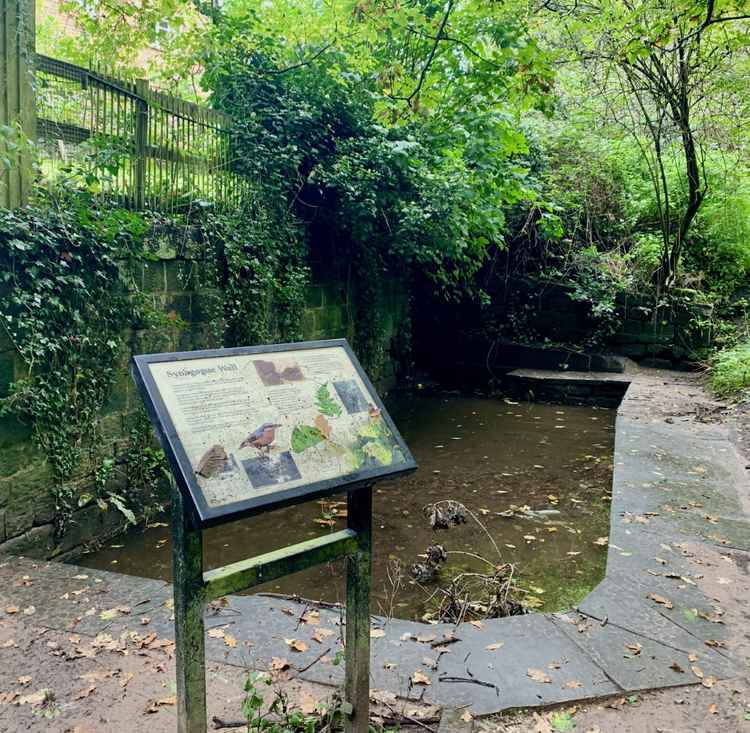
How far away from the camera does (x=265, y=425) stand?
6.34 feet

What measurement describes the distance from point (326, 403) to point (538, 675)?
134 centimetres

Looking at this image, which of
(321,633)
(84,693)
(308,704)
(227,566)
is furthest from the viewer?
(321,633)

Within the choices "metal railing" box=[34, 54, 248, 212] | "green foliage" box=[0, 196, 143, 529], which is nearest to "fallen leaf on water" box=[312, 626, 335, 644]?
"green foliage" box=[0, 196, 143, 529]

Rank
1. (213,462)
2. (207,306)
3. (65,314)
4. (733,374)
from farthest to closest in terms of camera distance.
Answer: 1. (733,374)
2. (207,306)
3. (65,314)
4. (213,462)

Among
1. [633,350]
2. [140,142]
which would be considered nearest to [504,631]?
[140,142]

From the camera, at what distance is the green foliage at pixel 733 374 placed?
25.1ft

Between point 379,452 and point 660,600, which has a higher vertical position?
point 379,452

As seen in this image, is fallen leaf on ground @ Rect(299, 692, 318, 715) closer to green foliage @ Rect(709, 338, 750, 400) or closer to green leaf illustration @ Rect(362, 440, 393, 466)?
green leaf illustration @ Rect(362, 440, 393, 466)

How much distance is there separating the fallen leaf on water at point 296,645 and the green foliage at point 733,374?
21.1ft

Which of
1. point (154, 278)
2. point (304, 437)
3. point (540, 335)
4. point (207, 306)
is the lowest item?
point (304, 437)

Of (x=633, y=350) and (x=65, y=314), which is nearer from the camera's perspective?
(x=65, y=314)

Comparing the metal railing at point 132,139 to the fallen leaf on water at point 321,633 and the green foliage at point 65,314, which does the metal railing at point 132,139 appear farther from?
the fallen leaf on water at point 321,633

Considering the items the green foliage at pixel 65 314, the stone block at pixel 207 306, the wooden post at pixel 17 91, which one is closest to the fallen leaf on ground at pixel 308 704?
the green foliage at pixel 65 314

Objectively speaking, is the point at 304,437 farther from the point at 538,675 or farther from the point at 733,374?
the point at 733,374
